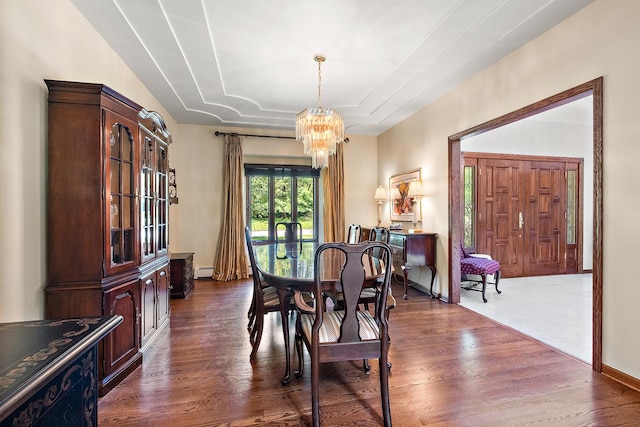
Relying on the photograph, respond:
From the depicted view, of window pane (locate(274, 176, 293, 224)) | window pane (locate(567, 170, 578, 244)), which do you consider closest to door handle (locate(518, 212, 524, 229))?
window pane (locate(567, 170, 578, 244))

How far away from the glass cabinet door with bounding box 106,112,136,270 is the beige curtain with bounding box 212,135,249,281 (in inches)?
114

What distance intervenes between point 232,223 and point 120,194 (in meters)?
3.07

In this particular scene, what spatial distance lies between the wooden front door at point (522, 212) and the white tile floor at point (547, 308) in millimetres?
358

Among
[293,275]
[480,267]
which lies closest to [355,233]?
[293,275]

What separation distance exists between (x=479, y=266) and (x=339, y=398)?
121 inches

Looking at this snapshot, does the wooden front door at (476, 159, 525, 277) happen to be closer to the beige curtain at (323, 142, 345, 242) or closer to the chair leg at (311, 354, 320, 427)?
the beige curtain at (323, 142, 345, 242)

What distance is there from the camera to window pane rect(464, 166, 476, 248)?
16.9ft

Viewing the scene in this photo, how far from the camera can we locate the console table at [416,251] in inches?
159

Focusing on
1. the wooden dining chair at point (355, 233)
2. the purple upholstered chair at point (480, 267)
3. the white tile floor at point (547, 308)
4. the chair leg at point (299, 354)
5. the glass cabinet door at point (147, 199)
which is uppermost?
the glass cabinet door at point (147, 199)

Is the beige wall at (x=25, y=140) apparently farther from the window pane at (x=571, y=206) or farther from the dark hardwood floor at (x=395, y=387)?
the window pane at (x=571, y=206)

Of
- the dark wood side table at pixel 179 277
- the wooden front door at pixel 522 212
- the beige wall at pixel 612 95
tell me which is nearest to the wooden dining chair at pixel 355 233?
the beige wall at pixel 612 95

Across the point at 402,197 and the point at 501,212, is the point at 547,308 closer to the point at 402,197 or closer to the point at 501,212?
the point at 501,212

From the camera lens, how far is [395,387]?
203cm

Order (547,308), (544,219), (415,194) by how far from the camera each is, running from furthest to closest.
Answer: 1. (544,219)
2. (415,194)
3. (547,308)
